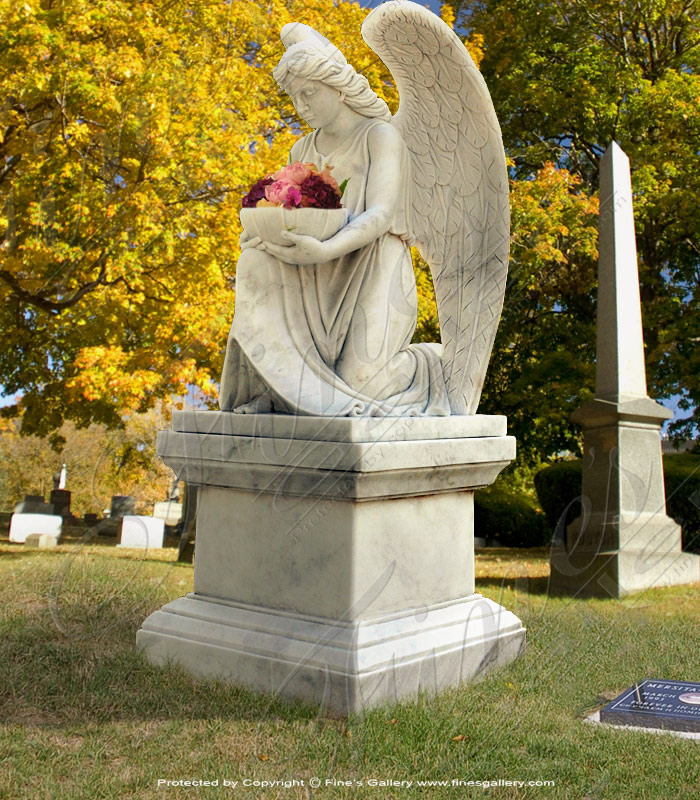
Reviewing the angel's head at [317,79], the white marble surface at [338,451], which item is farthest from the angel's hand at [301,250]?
the white marble surface at [338,451]

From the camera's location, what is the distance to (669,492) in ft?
39.5

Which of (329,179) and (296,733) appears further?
(329,179)

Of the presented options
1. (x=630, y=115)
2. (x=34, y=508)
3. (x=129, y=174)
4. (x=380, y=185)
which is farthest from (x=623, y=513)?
(x=34, y=508)

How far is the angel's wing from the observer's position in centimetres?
423

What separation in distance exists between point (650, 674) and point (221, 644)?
2.23m

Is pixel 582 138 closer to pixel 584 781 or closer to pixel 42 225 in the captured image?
pixel 42 225

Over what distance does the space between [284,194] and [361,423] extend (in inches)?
46.1

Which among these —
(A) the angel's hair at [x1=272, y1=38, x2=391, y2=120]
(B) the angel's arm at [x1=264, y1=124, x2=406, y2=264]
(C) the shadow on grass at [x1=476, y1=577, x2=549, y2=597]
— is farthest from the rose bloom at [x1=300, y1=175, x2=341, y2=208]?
(C) the shadow on grass at [x1=476, y1=577, x2=549, y2=597]

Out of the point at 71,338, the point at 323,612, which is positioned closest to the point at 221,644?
the point at 323,612

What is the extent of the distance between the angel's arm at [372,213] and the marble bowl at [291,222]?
0.04 meters

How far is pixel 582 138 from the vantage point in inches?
624

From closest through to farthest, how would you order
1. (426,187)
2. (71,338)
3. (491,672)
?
1. (491,672)
2. (426,187)
3. (71,338)

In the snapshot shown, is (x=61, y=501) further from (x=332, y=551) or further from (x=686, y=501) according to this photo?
(x=332, y=551)

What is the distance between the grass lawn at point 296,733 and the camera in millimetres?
2783
